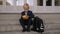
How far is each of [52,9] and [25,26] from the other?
1.51 meters

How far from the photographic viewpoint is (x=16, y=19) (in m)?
6.49

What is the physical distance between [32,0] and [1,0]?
1.09 meters

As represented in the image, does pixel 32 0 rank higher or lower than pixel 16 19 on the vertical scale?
higher

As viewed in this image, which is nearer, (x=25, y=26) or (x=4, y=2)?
(x=25, y=26)

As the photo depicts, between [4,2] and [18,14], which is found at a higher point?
[4,2]

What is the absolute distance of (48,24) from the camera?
6.52 meters

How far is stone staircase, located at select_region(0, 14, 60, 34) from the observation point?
614 cm

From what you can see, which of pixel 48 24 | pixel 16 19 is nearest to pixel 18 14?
pixel 16 19

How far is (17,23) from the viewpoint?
6.42m

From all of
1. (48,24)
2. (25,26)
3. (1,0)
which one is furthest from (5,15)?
(48,24)

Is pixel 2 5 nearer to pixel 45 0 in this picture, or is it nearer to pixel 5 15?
pixel 5 15

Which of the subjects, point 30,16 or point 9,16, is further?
point 9,16

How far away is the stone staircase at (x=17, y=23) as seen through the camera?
6.14 meters

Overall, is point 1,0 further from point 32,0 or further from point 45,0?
point 45,0
